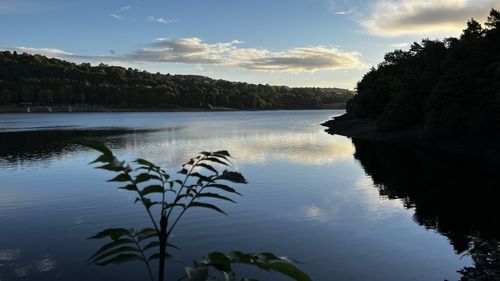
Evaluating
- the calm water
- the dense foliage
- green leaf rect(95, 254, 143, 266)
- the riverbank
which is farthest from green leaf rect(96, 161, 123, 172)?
the dense foliage

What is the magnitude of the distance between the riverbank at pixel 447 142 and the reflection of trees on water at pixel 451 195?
2767mm

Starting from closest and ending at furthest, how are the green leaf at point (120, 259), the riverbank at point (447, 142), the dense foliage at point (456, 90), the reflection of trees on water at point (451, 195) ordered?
1. the green leaf at point (120, 259)
2. the reflection of trees on water at point (451, 195)
3. the riverbank at point (447, 142)
4. the dense foliage at point (456, 90)

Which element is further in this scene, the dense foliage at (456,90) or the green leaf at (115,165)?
the dense foliage at (456,90)

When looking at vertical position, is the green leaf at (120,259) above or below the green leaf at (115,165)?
below

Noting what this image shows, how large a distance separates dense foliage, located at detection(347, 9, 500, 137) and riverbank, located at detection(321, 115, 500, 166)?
1088mm

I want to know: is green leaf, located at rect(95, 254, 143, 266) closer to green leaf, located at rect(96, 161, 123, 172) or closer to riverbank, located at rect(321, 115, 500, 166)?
green leaf, located at rect(96, 161, 123, 172)

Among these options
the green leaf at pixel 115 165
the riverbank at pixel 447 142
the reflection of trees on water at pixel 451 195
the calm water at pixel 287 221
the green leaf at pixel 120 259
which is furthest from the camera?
the riverbank at pixel 447 142

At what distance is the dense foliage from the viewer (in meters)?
49.6

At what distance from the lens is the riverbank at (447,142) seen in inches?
1875

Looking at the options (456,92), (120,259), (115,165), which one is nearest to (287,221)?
(120,259)

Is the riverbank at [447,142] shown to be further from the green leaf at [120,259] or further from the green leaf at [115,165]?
the green leaf at [115,165]

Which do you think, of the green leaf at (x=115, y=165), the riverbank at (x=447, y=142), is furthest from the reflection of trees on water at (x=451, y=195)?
the green leaf at (x=115, y=165)

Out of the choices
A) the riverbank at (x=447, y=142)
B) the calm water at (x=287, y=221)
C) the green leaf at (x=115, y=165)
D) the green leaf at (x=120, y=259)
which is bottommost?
the calm water at (x=287, y=221)

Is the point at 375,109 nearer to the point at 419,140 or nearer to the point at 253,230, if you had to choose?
the point at 419,140
